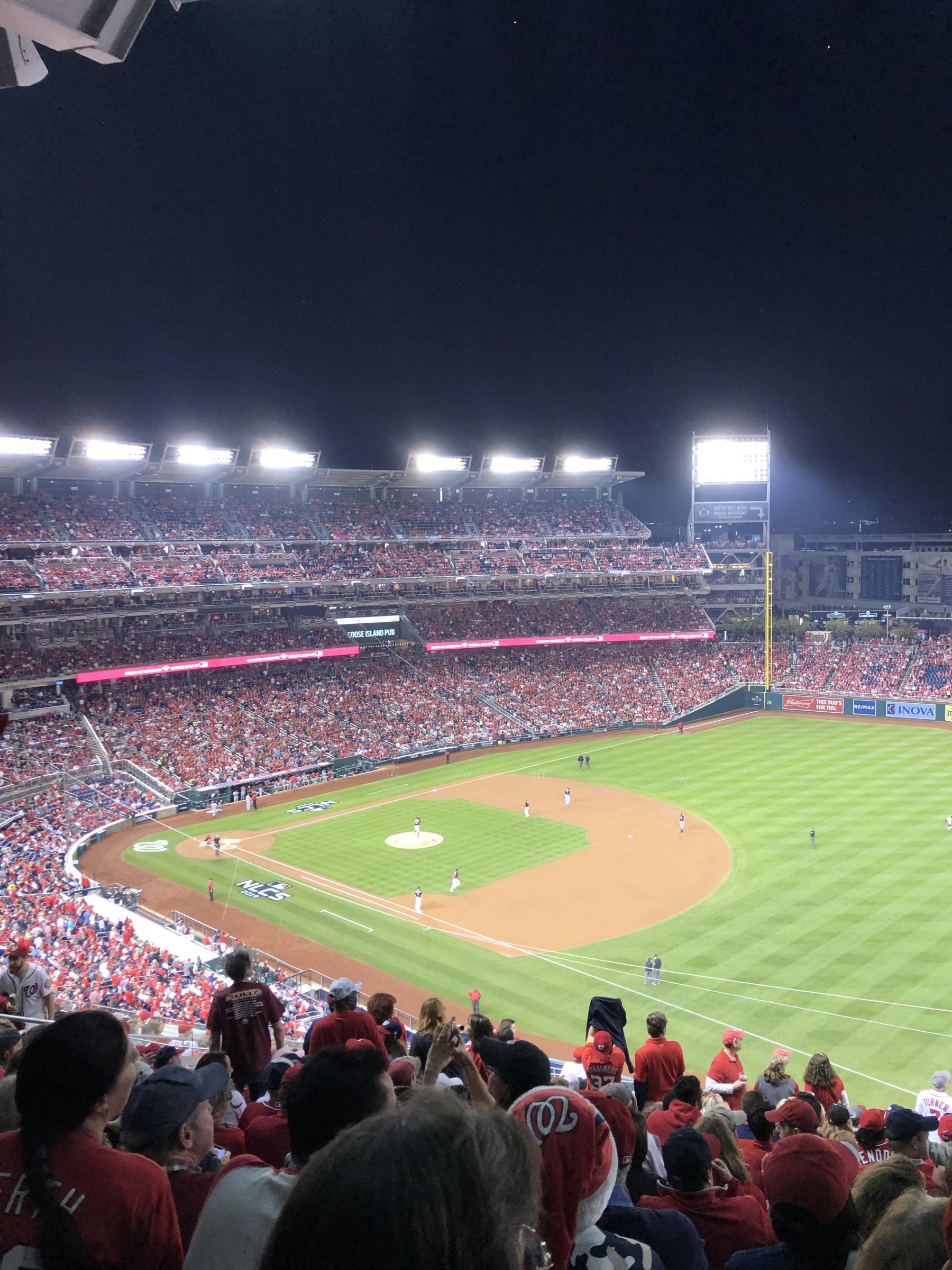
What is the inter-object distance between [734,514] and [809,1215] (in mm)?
72505

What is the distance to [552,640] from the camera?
2520 inches

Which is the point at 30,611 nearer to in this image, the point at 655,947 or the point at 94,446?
the point at 94,446

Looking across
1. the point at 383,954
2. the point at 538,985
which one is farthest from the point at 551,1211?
the point at 383,954

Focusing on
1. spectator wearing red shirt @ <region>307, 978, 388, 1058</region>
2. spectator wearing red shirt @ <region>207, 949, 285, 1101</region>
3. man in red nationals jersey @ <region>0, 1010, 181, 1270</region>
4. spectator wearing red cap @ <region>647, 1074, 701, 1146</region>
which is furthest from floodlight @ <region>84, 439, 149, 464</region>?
man in red nationals jersey @ <region>0, 1010, 181, 1270</region>

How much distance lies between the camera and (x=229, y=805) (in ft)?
133

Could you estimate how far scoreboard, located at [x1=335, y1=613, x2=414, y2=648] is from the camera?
59219 millimetres

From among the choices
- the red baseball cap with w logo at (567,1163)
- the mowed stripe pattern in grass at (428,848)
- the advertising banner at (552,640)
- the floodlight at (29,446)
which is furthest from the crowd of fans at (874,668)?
the red baseball cap with w logo at (567,1163)

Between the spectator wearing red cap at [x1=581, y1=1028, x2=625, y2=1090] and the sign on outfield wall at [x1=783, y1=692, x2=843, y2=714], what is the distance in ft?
188

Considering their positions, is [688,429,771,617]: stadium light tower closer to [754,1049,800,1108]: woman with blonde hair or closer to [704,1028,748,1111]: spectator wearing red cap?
[704,1028,748,1111]: spectator wearing red cap

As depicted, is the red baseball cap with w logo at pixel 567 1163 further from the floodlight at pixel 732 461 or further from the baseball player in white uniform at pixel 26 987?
the floodlight at pixel 732 461

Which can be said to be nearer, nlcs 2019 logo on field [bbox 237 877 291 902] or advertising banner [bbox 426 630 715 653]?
nlcs 2019 logo on field [bbox 237 877 291 902]

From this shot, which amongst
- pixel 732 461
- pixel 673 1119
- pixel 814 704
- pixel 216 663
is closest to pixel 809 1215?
pixel 673 1119

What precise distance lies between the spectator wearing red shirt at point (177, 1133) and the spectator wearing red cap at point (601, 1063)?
4971 mm

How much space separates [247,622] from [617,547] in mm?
30275
